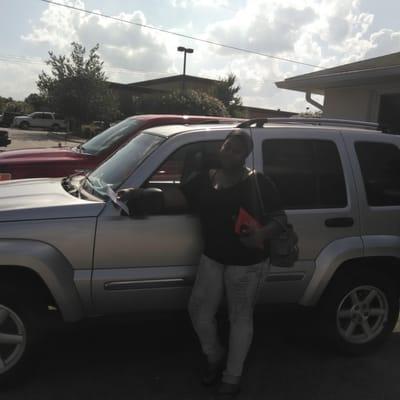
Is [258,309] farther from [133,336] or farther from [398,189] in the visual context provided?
[398,189]

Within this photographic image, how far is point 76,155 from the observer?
6383 mm

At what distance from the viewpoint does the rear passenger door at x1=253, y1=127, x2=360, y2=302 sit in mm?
3639

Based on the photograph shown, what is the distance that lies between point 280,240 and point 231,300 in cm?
51

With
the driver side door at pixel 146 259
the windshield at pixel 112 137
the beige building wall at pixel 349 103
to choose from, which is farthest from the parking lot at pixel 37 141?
the driver side door at pixel 146 259

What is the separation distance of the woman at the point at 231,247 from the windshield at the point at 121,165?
1.60ft

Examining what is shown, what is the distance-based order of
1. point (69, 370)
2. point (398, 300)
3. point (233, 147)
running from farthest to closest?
point (398, 300), point (69, 370), point (233, 147)

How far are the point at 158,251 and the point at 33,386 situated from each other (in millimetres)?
1240

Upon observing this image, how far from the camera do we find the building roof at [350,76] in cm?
984

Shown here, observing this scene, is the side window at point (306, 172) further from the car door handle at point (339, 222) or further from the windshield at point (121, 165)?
the windshield at point (121, 165)

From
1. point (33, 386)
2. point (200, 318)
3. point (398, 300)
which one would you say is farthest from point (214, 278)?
point (398, 300)

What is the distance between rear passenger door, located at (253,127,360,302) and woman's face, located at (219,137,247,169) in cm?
46

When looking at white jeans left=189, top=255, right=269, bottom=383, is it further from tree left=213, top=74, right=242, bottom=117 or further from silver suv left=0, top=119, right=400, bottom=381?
tree left=213, top=74, right=242, bottom=117

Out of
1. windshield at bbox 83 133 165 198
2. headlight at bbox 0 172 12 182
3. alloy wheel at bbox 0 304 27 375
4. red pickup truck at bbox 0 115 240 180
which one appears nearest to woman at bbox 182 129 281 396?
windshield at bbox 83 133 165 198

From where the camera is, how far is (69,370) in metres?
3.63
